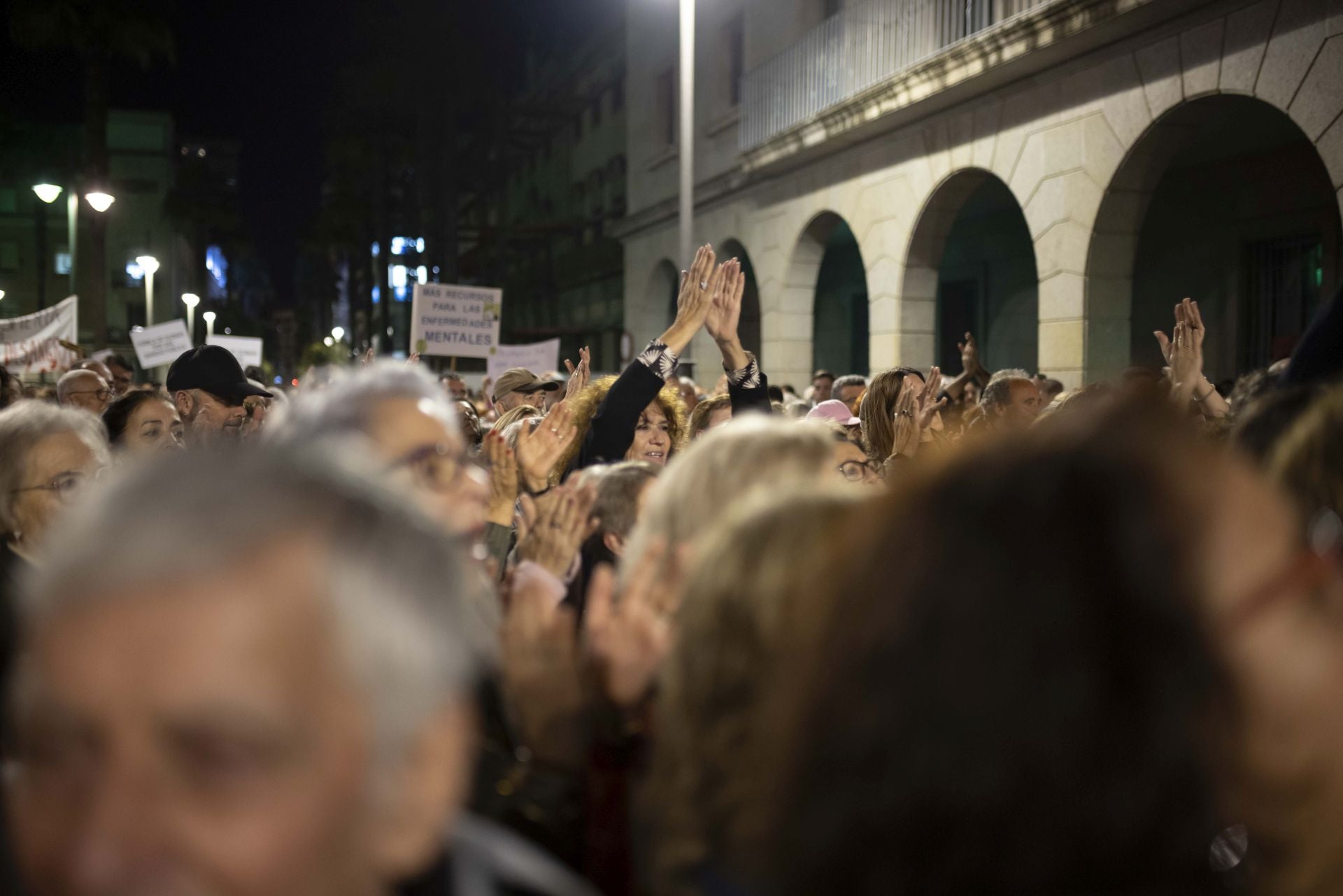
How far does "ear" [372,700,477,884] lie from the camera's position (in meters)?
1.22

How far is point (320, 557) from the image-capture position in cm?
120

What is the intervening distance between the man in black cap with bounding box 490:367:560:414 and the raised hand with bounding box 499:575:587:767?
602cm

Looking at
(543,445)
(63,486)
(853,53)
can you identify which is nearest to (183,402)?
(543,445)

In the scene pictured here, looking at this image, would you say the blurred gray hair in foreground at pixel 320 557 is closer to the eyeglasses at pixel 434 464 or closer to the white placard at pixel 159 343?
the eyeglasses at pixel 434 464

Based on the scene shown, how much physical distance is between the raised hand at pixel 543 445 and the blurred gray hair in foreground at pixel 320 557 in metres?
3.11

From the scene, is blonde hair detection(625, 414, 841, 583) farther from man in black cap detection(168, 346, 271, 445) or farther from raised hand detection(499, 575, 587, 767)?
man in black cap detection(168, 346, 271, 445)

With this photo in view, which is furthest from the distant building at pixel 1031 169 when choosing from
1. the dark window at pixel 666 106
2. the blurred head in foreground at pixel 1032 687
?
the blurred head in foreground at pixel 1032 687

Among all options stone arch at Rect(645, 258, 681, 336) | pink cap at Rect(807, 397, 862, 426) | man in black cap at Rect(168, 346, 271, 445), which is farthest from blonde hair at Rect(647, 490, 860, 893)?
stone arch at Rect(645, 258, 681, 336)

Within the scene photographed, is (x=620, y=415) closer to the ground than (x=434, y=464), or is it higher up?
higher up

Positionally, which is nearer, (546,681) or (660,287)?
(546,681)

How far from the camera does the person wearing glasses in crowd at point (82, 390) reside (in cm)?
866

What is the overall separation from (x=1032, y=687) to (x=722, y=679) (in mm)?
677

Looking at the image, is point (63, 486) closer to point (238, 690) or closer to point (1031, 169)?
point (238, 690)

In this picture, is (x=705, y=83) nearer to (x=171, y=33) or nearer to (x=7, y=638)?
(x=171, y=33)
